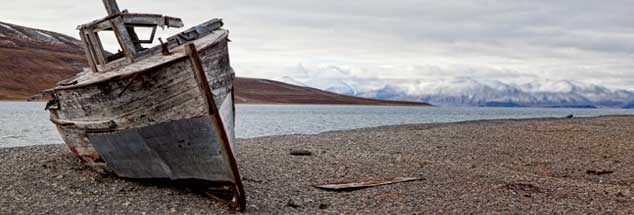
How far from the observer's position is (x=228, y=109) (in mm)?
14961

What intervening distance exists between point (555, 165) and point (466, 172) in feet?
13.3

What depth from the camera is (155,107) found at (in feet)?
40.6

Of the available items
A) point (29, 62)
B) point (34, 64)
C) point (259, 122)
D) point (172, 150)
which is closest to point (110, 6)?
point (172, 150)

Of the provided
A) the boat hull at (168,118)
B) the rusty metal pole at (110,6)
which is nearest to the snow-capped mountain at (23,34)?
the rusty metal pole at (110,6)

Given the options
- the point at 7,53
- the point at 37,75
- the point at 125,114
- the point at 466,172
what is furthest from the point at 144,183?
the point at 7,53

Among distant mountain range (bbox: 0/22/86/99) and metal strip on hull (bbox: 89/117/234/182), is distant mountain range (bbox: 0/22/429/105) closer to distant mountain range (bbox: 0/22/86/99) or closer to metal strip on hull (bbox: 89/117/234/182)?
distant mountain range (bbox: 0/22/86/99)

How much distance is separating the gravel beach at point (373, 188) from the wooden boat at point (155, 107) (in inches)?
27.4

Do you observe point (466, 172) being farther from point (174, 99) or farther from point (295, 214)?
point (174, 99)

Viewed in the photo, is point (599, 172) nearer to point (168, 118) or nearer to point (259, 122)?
point (168, 118)

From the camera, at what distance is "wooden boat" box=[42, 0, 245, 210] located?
1197cm

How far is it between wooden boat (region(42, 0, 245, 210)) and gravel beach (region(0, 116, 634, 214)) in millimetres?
695

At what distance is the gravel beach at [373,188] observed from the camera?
41.8 feet

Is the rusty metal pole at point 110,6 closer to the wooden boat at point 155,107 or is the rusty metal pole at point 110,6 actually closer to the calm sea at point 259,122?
the wooden boat at point 155,107

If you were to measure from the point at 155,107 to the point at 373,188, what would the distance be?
238 inches
